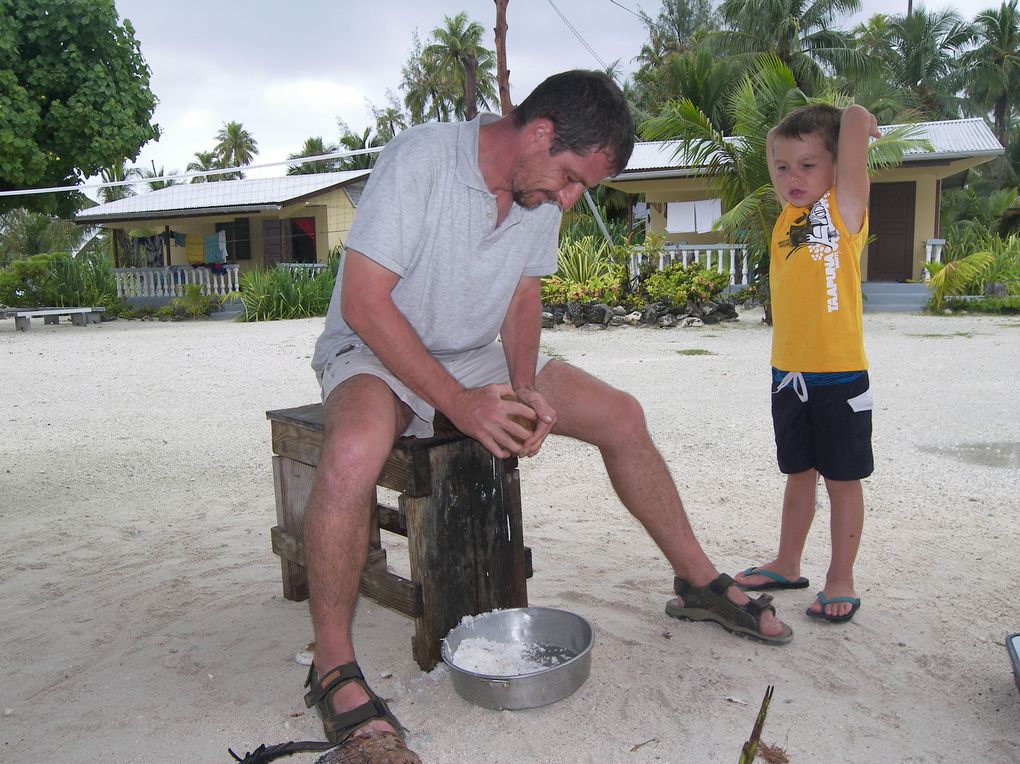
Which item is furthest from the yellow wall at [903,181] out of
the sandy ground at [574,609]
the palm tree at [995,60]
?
the palm tree at [995,60]

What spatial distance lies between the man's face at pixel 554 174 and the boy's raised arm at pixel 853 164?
36.1 inches

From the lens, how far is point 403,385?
221 centimetres

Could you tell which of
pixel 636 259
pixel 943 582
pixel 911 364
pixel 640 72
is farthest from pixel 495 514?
pixel 640 72

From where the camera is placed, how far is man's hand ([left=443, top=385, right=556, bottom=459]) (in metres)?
2.08

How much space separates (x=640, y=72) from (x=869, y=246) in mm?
21234

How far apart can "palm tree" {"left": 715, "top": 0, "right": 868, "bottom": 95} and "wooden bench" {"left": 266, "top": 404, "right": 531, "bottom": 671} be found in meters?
31.1

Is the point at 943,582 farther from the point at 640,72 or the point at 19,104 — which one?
the point at 640,72

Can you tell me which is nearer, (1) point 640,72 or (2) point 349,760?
(2) point 349,760

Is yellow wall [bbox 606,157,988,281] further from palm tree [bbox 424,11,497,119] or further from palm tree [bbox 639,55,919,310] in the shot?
palm tree [bbox 424,11,497,119]

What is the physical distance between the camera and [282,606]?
2.82m

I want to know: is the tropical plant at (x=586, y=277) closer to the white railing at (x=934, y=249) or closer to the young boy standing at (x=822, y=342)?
the white railing at (x=934, y=249)

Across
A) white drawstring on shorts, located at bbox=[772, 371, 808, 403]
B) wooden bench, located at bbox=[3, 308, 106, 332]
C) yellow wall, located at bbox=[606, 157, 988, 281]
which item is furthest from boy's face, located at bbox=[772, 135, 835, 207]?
wooden bench, located at bbox=[3, 308, 106, 332]

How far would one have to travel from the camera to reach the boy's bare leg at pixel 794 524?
2.80m

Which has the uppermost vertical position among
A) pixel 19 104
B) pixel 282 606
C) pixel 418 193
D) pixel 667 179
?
pixel 19 104
